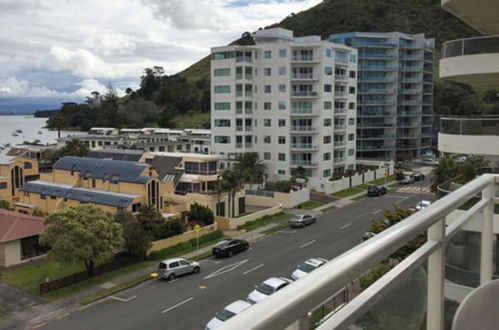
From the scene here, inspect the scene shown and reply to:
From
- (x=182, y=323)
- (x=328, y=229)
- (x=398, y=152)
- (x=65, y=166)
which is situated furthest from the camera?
(x=398, y=152)

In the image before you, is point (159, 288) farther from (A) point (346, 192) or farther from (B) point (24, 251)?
(A) point (346, 192)

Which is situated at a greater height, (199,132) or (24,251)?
(199,132)

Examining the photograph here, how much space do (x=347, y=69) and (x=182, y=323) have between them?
122 ft

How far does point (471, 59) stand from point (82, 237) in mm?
16357

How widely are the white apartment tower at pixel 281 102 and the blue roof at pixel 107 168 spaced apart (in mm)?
15557

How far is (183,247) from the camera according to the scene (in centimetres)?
2609

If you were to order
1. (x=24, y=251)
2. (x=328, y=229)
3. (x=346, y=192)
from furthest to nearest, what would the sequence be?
(x=346, y=192) < (x=328, y=229) < (x=24, y=251)

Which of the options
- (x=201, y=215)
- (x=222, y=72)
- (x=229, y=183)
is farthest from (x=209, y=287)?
(x=222, y=72)

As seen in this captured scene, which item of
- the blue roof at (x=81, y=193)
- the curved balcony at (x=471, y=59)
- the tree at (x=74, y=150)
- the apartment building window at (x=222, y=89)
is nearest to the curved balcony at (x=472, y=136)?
the curved balcony at (x=471, y=59)

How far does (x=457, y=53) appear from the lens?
13.8m

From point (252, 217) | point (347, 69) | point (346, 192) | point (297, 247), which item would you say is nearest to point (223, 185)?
point (252, 217)

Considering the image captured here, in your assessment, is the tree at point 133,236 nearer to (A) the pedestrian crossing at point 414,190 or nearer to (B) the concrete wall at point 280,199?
(B) the concrete wall at point 280,199

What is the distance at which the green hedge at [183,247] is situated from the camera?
81.0 feet

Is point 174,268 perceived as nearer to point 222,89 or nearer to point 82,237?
point 82,237
